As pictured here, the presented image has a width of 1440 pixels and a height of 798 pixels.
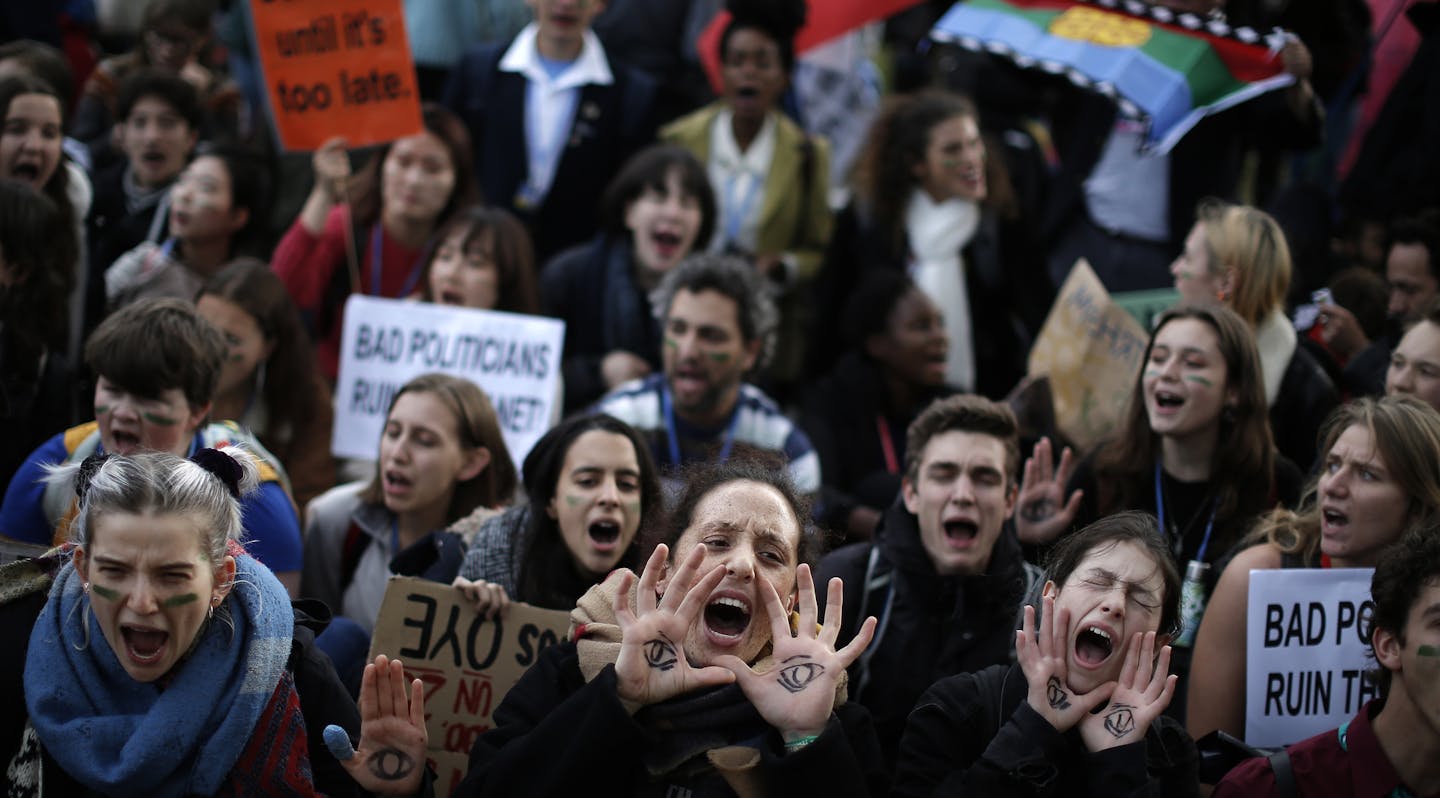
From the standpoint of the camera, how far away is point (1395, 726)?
3.96 m

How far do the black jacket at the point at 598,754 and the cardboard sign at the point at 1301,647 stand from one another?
4.77ft

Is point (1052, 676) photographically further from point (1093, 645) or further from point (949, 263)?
point (949, 263)

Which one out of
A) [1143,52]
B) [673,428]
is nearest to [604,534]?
[673,428]

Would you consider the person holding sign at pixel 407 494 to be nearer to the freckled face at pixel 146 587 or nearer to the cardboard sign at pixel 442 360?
the cardboard sign at pixel 442 360

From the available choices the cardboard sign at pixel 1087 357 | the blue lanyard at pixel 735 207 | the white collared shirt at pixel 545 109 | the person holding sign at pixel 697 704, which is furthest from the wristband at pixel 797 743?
the white collared shirt at pixel 545 109

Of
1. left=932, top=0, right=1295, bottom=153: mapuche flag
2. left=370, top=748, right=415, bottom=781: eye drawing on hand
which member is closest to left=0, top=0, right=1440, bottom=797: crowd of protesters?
left=370, top=748, right=415, bottom=781: eye drawing on hand

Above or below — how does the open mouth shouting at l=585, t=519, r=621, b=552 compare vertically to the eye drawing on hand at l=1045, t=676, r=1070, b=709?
above

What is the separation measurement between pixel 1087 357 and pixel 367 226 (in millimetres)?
3521

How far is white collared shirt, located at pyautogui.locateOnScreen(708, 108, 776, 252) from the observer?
824 centimetres

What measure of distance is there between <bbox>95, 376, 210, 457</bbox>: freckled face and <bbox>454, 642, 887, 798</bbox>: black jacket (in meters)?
1.72

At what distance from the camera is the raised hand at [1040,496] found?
5695 mm

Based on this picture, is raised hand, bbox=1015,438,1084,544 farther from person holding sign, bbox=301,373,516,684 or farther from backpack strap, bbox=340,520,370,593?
backpack strap, bbox=340,520,370,593

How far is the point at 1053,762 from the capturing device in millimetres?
3717

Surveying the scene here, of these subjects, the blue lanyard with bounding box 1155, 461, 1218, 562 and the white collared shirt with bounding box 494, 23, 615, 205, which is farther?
the white collared shirt with bounding box 494, 23, 615, 205
